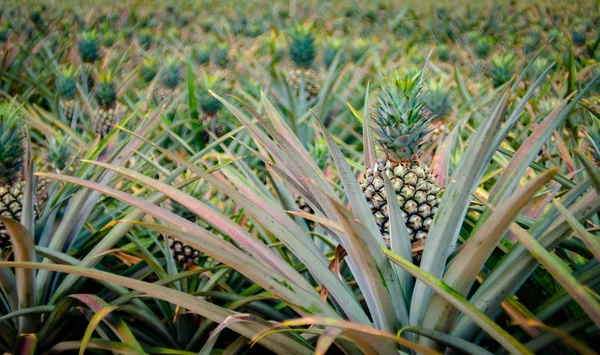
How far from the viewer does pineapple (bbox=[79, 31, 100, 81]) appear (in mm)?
2895

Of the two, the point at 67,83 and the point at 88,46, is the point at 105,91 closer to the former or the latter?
the point at 67,83

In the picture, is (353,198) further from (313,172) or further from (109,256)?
(109,256)

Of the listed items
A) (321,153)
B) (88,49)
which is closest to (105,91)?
(88,49)

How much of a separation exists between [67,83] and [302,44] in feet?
4.19

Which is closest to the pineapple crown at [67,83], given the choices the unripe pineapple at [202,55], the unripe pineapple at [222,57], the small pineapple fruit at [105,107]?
the small pineapple fruit at [105,107]

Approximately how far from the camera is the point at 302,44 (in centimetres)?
273

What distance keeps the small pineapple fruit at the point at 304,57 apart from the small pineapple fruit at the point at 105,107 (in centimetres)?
98

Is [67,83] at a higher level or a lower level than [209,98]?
higher

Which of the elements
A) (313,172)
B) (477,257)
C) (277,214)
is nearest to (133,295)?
(277,214)

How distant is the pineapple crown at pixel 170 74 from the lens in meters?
2.60

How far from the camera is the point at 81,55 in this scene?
2982mm

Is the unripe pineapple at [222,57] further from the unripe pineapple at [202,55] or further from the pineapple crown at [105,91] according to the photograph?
the pineapple crown at [105,91]

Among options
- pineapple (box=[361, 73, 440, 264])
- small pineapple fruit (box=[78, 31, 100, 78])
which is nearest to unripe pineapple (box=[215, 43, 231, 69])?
small pineapple fruit (box=[78, 31, 100, 78])

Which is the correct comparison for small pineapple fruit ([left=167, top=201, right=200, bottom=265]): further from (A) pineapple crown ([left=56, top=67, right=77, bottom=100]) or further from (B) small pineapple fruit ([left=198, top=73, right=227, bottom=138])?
(A) pineapple crown ([left=56, top=67, right=77, bottom=100])
